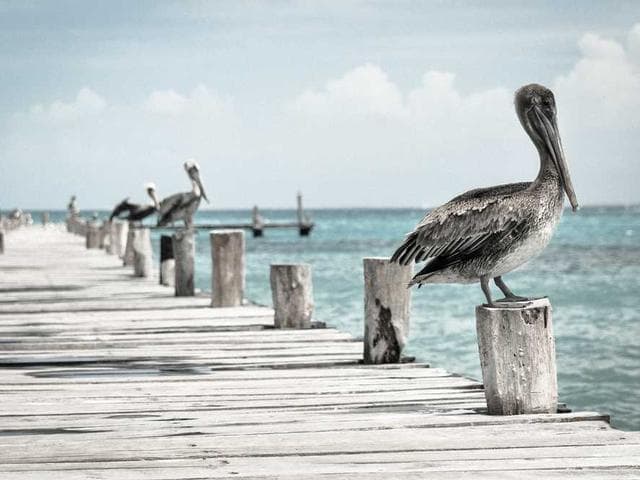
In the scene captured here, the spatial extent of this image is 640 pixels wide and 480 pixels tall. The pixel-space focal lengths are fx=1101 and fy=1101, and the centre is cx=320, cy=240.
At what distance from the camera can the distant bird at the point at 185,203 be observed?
1605 cm

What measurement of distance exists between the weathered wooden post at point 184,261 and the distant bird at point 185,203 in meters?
2.09

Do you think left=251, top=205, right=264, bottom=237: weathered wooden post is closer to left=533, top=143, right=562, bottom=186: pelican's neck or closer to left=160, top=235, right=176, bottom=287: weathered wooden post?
left=160, top=235, right=176, bottom=287: weathered wooden post

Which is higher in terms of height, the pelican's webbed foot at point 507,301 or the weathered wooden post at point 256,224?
the weathered wooden post at point 256,224

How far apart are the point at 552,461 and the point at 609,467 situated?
0.77ft

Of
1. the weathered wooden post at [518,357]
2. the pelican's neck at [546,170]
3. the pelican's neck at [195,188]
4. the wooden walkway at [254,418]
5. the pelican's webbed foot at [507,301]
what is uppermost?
the pelican's neck at [195,188]

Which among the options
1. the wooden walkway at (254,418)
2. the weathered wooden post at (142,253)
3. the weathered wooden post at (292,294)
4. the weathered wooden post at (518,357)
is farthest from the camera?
the weathered wooden post at (142,253)

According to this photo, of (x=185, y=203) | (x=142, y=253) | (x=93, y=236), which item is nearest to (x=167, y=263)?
(x=185, y=203)

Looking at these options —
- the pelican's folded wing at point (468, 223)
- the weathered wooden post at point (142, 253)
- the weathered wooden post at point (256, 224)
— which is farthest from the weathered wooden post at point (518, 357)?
the weathered wooden post at point (256, 224)

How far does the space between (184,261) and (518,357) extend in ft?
27.9

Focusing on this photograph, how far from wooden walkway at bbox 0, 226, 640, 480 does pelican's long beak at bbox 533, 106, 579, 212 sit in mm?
1147

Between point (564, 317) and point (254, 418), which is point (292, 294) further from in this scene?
point (564, 317)

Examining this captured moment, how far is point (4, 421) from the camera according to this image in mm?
5578

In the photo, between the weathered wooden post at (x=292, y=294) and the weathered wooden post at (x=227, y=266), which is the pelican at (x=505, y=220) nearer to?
the weathered wooden post at (x=292, y=294)

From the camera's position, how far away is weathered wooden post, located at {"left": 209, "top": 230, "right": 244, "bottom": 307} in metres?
11.8
